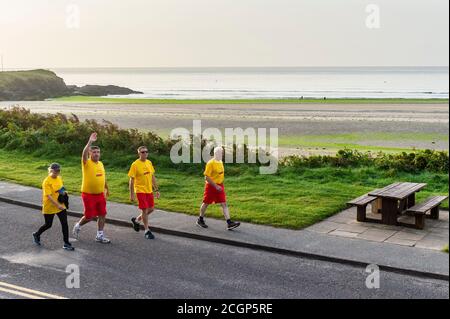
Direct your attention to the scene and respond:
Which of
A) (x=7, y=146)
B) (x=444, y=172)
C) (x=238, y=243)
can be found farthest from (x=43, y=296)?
(x=7, y=146)

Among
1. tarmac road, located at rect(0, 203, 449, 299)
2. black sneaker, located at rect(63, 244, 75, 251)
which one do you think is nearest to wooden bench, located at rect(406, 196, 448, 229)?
tarmac road, located at rect(0, 203, 449, 299)

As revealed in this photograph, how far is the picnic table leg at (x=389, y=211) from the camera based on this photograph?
39.3ft

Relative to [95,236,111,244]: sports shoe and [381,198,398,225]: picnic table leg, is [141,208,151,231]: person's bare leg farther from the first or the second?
[381,198,398,225]: picnic table leg

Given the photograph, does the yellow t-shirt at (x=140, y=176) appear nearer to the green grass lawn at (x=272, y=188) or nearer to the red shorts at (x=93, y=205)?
the red shorts at (x=93, y=205)

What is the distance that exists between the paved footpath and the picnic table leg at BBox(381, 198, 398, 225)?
1442 millimetres

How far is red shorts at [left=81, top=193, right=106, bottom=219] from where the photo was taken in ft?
36.7

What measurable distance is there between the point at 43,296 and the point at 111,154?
12.5 meters

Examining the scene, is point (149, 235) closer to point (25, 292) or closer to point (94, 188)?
point (94, 188)

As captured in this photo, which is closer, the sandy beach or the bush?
the bush

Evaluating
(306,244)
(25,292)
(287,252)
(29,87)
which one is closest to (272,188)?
(306,244)

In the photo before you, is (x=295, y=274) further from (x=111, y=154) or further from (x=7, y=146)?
(x=7, y=146)

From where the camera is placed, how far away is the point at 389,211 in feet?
39.7

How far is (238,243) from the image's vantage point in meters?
10.9

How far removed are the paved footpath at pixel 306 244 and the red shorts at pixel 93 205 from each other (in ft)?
2.30
